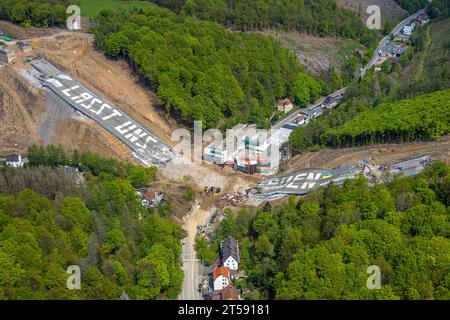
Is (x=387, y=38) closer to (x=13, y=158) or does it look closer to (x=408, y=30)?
(x=408, y=30)

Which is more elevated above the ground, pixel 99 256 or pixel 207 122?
pixel 207 122

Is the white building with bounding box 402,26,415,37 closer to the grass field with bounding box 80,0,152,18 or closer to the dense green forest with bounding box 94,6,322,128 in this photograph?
the dense green forest with bounding box 94,6,322,128

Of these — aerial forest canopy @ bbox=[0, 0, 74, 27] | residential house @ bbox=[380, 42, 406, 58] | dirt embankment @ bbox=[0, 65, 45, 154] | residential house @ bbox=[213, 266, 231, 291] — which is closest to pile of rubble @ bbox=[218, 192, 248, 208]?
residential house @ bbox=[213, 266, 231, 291]

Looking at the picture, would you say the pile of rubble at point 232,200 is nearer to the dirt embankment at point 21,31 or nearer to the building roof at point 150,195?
the building roof at point 150,195

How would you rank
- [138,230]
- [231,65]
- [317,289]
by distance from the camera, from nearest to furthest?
[317,289]
[138,230]
[231,65]

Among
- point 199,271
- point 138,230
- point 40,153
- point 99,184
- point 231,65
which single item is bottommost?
point 199,271

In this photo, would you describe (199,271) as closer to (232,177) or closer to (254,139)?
(232,177)
